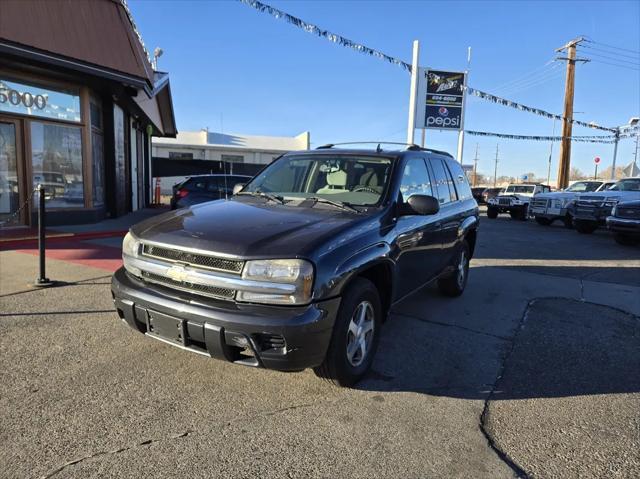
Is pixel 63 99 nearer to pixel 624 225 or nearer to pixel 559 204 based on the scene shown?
pixel 624 225

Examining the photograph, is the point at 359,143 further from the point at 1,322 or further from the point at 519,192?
the point at 519,192

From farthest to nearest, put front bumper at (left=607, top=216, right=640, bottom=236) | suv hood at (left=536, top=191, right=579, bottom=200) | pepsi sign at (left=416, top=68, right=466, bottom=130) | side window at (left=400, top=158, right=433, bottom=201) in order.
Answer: suv hood at (left=536, top=191, right=579, bottom=200) → pepsi sign at (left=416, top=68, right=466, bottom=130) → front bumper at (left=607, top=216, right=640, bottom=236) → side window at (left=400, top=158, right=433, bottom=201)

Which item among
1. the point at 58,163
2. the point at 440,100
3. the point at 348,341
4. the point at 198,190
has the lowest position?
the point at 348,341

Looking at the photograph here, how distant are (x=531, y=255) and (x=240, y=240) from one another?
904 cm

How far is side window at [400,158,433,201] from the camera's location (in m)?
4.32

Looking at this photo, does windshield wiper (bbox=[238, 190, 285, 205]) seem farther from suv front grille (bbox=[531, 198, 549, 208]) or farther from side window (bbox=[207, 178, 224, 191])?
suv front grille (bbox=[531, 198, 549, 208])

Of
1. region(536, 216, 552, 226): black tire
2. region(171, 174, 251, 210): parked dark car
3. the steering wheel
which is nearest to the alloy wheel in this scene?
the steering wheel

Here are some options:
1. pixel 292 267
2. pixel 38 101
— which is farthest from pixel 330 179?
pixel 38 101

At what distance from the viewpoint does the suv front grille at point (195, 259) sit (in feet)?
9.77

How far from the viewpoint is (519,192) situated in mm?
22672

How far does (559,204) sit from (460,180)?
14.1m

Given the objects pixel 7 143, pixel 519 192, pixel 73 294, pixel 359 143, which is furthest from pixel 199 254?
pixel 519 192

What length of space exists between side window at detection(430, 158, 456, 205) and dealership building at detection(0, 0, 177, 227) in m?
7.82

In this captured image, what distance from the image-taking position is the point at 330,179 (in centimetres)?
443
